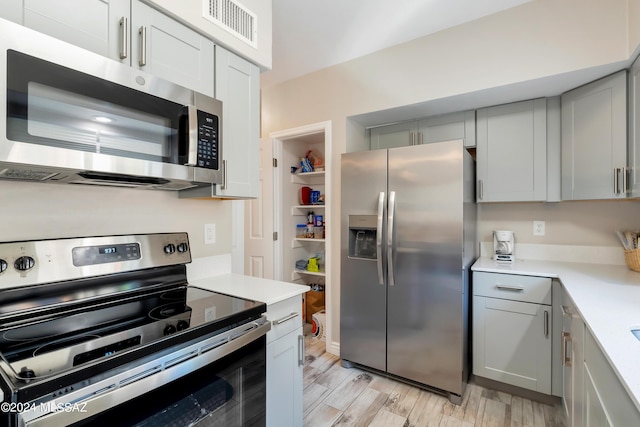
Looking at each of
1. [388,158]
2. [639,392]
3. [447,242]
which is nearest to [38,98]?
[639,392]

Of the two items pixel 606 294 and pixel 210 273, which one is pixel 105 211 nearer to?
pixel 210 273

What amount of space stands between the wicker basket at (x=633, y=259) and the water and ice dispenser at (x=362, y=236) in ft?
5.31

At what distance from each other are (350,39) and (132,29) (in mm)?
1592

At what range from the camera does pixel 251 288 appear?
1.51 meters

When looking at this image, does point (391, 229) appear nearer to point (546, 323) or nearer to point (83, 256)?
point (546, 323)

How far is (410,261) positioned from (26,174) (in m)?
2.04

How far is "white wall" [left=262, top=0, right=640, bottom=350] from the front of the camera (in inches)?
68.8

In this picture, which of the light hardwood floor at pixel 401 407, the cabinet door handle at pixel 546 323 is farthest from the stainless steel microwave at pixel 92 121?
the cabinet door handle at pixel 546 323

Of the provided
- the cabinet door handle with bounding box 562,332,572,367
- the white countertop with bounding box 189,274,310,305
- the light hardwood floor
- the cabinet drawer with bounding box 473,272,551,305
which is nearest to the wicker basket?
the cabinet drawer with bounding box 473,272,551,305

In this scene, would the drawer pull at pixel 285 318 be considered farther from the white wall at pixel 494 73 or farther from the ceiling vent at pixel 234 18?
the ceiling vent at pixel 234 18

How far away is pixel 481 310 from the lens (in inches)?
83.2

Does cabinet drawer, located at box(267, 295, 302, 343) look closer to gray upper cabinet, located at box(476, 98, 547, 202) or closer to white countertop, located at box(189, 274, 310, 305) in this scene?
white countertop, located at box(189, 274, 310, 305)

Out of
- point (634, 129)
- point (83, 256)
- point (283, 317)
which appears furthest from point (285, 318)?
point (634, 129)

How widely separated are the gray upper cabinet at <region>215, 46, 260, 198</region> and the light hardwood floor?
1.46 meters
